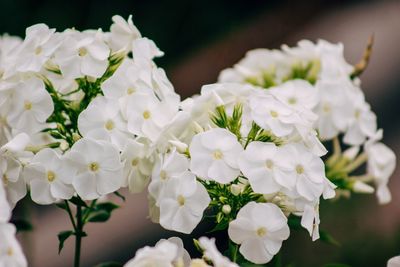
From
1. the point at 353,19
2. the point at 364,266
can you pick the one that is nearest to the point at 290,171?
the point at 364,266

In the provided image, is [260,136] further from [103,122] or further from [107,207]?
[107,207]

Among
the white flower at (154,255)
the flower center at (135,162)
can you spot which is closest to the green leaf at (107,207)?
the flower center at (135,162)

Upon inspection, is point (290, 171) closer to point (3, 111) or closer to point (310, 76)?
point (3, 111)

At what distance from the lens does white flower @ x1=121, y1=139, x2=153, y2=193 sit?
1017mm

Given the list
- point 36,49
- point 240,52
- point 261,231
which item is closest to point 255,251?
point 261,231

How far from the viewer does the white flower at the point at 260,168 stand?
95 cm

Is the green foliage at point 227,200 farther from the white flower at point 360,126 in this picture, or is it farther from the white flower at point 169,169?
the white flower at point 360,126

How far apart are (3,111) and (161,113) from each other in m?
0.24

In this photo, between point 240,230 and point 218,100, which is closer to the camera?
point 240,230

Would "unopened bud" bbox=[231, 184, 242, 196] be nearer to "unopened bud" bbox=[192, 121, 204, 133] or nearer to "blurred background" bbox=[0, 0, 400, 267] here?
"unopened bud" bbox=[192, 121, 204, 133]

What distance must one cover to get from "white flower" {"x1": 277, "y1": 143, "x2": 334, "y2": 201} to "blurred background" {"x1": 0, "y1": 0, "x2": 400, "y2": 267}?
1.50 metres

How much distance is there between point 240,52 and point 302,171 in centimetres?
262

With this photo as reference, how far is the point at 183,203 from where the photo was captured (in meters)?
0.96

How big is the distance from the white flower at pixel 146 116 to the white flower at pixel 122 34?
15cm
